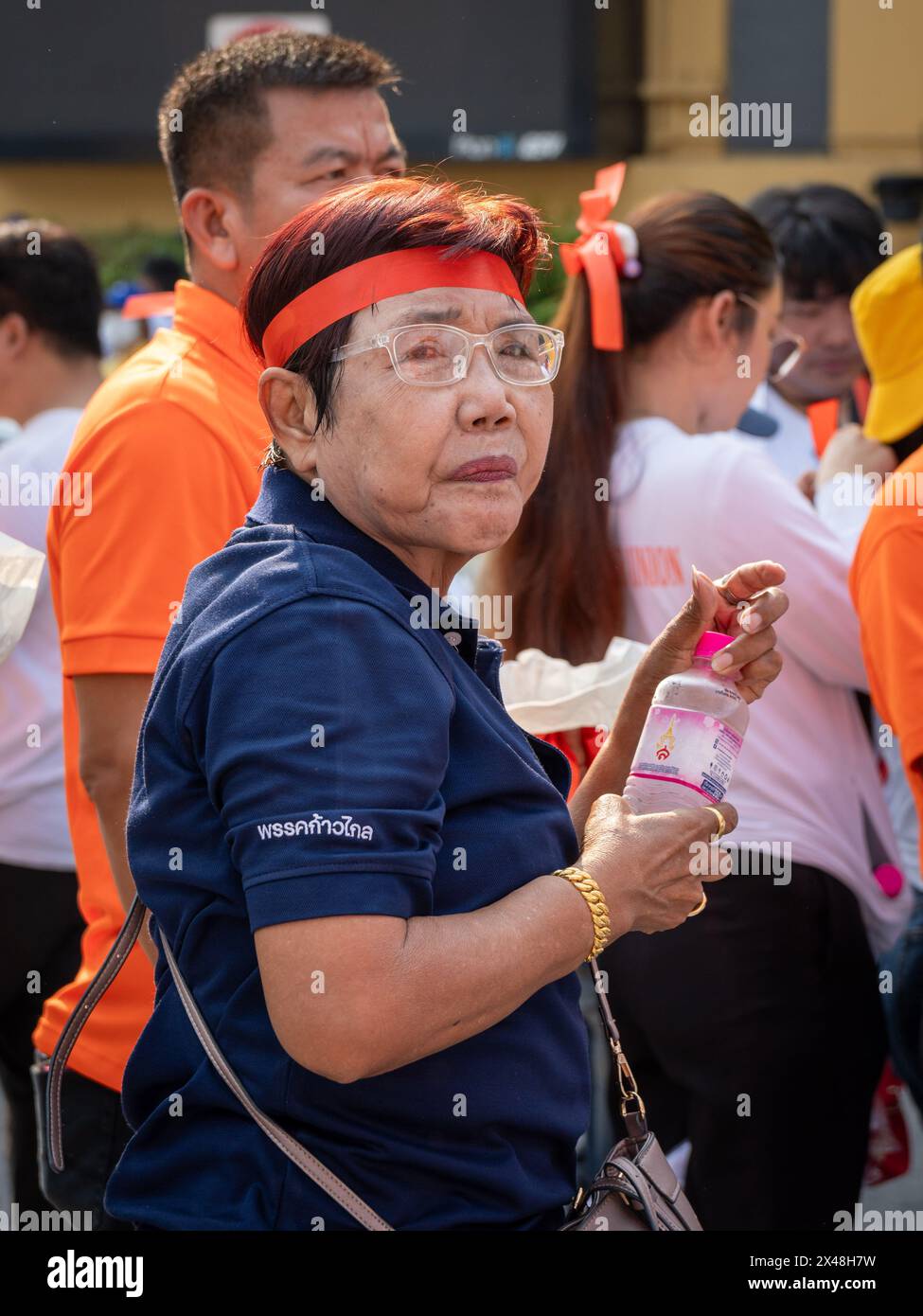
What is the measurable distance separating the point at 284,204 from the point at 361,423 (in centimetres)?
100

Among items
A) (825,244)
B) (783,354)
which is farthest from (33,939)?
(825,244)

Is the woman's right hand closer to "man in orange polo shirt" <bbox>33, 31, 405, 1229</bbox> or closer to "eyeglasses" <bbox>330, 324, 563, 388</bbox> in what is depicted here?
"eyeglasses" <bbox>330, 324, 563, 388</bbox>

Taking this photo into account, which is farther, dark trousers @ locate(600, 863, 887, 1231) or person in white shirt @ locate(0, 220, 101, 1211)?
person in white shirt @ locate(0, 220, 101, 1211)

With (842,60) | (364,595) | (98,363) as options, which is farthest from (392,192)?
(842,60)

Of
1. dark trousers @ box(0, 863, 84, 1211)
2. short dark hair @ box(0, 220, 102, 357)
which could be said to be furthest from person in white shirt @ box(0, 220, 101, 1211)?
short dark hair @ box(0, 220, 102, 357)

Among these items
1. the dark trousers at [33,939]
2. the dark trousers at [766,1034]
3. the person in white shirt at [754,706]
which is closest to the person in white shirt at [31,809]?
the dark trousers at [33,939]

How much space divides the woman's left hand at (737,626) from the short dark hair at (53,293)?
2.30 metres

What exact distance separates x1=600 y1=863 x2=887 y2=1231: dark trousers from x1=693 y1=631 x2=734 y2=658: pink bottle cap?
3.08 ft

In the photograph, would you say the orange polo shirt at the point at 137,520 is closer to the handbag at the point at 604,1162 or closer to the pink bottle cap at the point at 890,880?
the handbag at the point at 604,1162

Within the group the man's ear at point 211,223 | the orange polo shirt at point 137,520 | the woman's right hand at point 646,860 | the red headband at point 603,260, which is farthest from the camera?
the red headband at point 603,260

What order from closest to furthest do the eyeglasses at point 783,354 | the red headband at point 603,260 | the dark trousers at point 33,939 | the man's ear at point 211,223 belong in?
the man's ear at point 211,223 → the red headband at point 603,260 → the dark trousers at point 33,939 → the eyeglasses at point 783,354

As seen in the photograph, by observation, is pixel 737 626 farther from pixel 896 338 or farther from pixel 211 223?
pixel 896 338

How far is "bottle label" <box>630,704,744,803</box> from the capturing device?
176 cm

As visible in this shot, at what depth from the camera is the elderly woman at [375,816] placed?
139 centimetres
